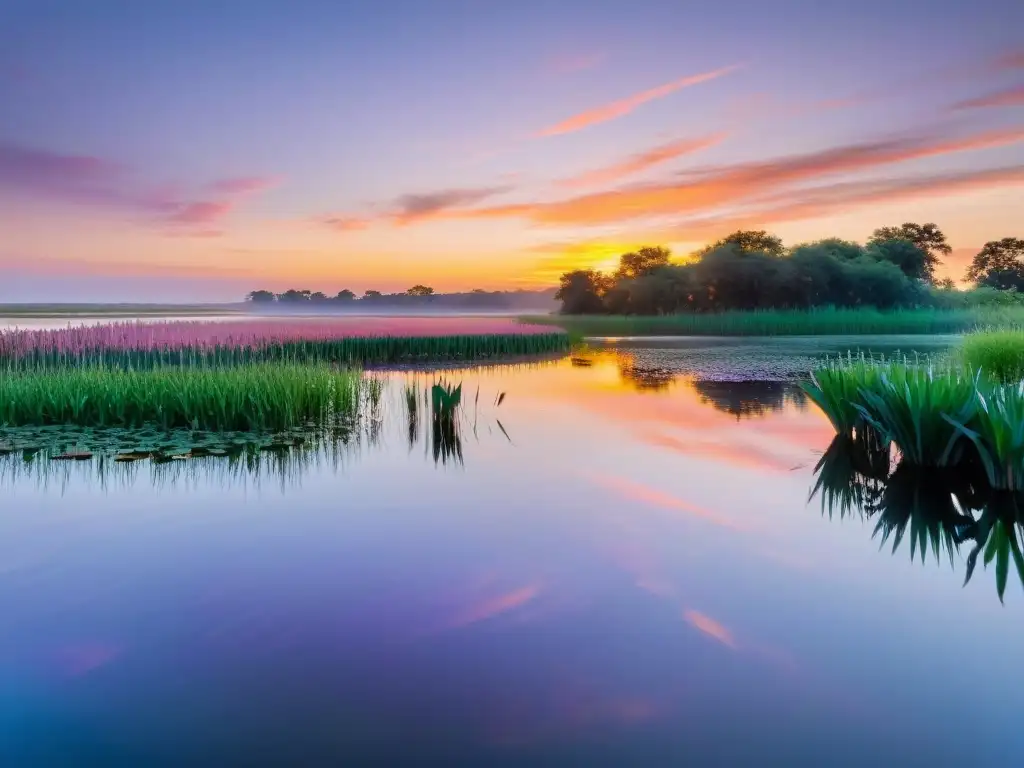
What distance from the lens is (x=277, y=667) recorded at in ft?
12.5

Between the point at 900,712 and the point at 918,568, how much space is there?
227 centimetres

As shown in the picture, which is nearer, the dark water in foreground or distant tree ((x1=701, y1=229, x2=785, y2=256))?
the dark water in foreground

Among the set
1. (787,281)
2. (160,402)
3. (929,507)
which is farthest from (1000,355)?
(787,281)

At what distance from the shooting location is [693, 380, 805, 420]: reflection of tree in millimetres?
13594

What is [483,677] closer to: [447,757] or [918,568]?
[447,757]

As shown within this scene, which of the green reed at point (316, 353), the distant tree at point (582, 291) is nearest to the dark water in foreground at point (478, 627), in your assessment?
the green reed at point (316, 353)

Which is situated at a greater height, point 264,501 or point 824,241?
point 824,241

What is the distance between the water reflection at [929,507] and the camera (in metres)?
5.64

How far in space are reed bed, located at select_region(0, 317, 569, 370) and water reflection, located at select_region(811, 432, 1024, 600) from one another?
9.85m

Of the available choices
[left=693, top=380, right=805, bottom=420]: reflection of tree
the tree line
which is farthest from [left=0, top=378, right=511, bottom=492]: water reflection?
the tree line

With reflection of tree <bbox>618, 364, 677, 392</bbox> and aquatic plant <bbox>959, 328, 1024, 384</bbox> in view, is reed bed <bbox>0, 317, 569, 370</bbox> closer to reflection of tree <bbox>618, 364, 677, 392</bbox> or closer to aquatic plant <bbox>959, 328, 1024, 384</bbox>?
reflection of tree <bbox>618, 364, 677, 392</bbox>

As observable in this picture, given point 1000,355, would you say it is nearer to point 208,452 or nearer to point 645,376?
point 645,376

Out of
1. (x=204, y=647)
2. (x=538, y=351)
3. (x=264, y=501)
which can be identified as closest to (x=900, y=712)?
(x=204, y=647)

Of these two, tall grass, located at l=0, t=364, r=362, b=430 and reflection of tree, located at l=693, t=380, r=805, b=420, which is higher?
tall grass, located at l=0, t=364, r=362, b=430
